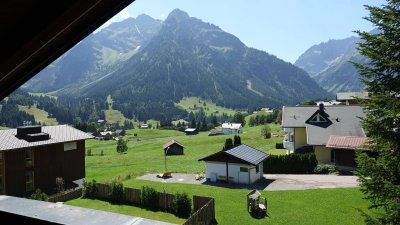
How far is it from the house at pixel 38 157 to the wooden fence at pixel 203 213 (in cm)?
2177

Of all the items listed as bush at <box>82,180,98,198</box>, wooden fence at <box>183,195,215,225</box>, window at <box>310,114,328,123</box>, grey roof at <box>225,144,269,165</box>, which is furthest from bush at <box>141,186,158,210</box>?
window at <box>310,114,328,123</box>

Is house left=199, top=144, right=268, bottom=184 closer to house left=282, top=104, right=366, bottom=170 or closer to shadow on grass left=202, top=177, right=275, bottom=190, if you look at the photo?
shadow on grass left=202, top=177, right=275, bottom=190

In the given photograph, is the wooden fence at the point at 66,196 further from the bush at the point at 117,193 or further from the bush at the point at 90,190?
the bush at the point at 117,193

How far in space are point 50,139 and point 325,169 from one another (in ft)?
115

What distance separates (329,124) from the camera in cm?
5222

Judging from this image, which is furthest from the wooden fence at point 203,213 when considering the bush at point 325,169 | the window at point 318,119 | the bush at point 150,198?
the window at point 318,119

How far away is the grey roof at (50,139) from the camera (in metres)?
39.0

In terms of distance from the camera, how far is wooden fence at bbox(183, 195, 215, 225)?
24.5m

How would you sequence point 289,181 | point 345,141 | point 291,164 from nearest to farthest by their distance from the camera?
point 289,181 < point 345,141 < point 291,164

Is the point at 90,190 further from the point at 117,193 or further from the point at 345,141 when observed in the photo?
the point at 345,141

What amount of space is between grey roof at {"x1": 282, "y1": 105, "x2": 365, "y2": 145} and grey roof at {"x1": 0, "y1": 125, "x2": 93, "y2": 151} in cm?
3161

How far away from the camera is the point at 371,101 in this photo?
1742cm

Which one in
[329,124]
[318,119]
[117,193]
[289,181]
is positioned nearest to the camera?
[117,193]

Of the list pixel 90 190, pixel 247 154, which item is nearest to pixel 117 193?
pixel 90 190
